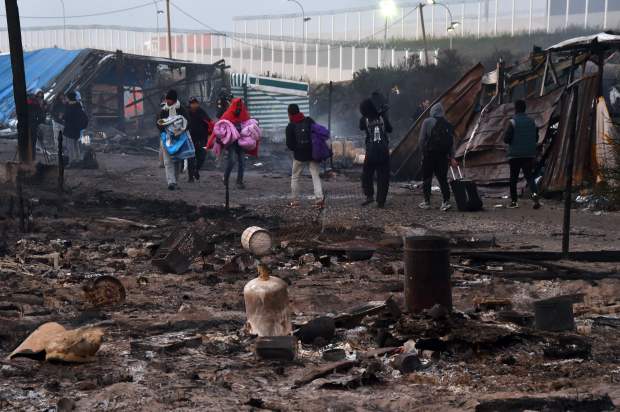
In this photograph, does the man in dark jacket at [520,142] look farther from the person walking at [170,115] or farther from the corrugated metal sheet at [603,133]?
the person walking at [170,115]

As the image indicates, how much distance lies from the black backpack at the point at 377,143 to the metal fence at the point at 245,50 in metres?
32.2

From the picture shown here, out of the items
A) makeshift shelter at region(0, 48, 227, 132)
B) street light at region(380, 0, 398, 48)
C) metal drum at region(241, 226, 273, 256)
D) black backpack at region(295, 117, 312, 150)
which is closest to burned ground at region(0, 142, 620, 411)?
metal drum at region(241, 226, 273, 256)

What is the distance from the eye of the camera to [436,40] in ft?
200

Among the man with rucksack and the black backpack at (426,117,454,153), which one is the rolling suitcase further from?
the black backpack at (426,117,454,153)

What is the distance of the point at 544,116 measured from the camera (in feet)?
55.9

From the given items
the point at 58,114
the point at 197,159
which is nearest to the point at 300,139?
the point at 197,159

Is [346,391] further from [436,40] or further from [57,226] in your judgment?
[436,40]

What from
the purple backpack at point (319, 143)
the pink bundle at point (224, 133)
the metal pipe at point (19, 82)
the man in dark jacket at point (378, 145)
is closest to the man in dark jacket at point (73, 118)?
the metal pipe at point (19, 82)

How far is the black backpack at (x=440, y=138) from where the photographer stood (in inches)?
569

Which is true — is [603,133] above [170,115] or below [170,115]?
below

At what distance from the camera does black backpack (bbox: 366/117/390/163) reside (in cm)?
1463

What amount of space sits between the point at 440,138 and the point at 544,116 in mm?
3396

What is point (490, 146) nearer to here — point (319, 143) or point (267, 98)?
point (319, 143)

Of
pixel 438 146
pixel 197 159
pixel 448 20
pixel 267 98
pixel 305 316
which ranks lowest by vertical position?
pixel 305 316
